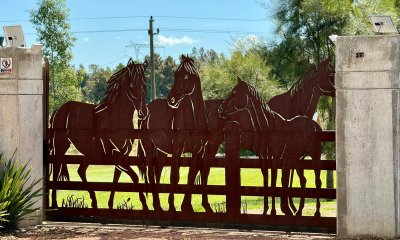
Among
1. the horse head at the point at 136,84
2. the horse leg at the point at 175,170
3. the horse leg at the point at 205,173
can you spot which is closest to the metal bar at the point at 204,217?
the horse leg at the point at 205,173

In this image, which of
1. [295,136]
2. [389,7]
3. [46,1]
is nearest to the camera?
[295,136]

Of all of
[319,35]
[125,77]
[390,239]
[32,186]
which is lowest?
[390,239]

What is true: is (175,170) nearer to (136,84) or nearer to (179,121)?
(179,121)

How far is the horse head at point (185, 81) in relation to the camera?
10484 mm

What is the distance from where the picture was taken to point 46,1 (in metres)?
24.9

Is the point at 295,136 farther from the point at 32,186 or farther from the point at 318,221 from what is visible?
the point at 32,186

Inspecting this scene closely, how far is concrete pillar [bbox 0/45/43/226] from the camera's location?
10750 millimetres

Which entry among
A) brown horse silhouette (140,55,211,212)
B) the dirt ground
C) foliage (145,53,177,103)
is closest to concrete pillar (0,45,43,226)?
the dirt ground

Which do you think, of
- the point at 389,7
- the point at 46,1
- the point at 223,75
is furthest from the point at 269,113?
the point at 223,75

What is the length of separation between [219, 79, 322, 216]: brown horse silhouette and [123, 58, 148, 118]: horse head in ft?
4.54

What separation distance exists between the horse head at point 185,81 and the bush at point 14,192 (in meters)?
2.54

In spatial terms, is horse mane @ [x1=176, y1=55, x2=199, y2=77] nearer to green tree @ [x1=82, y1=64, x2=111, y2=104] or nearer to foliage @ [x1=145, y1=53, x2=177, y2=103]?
green tree @ [x1=82, y1=64, x2=111, y2=104]

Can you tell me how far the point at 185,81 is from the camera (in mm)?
10516

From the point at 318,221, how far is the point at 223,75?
2243 centimetres
